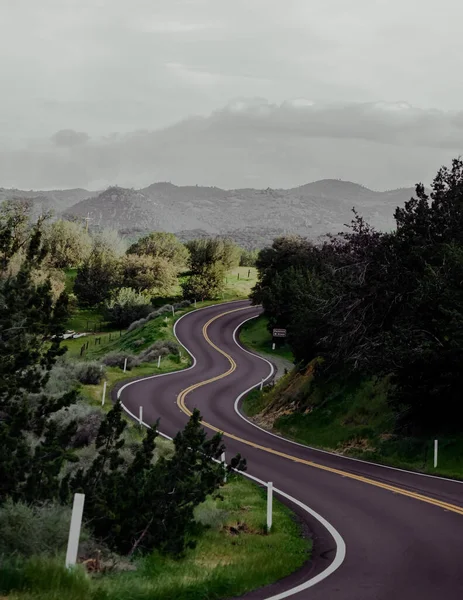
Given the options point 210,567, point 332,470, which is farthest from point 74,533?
point 332,470

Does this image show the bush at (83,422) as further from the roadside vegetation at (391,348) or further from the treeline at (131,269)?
the treeline at (131,269)

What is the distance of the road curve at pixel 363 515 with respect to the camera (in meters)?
8.80

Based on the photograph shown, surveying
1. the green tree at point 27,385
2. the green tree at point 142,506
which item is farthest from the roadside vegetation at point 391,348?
the green tree at point 27,385

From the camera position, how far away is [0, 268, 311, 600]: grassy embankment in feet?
23.0

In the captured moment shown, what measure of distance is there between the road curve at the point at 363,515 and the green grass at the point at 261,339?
2816 centimetres

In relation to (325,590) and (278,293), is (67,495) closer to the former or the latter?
(325,590)

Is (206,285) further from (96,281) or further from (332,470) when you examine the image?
(332,470)

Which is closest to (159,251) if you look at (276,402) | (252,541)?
(276,402)

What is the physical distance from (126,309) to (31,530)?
75641 mm

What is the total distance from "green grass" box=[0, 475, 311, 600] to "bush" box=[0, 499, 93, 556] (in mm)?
779

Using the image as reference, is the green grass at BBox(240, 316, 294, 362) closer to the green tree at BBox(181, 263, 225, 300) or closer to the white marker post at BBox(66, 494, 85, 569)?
the green tree at BBox(181, 263, 225, 300)

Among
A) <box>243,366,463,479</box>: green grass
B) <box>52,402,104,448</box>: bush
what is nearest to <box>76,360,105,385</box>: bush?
<box>243,366,463,479</box>: green grass

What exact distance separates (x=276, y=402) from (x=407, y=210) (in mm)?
13457

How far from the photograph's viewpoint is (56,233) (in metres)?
113
